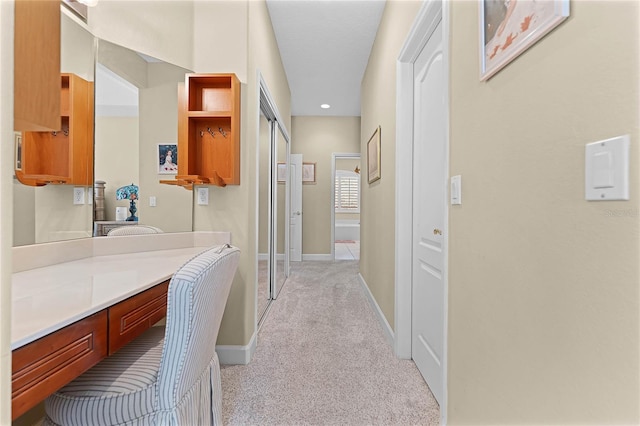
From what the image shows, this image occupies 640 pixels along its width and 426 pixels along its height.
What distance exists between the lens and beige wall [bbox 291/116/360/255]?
571 cm

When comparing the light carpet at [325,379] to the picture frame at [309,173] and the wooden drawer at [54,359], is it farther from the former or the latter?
the picture frame at [309,173]

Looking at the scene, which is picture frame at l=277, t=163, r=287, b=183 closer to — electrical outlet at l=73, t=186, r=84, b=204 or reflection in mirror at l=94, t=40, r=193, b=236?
reflection in mirror at l=94, t=40, r=193, b=236

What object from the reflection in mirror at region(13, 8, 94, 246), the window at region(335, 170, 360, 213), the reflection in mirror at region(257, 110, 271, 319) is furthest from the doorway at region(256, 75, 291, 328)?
the window at region(335, 170, 360, 213)

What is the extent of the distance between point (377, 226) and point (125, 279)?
2.18 m

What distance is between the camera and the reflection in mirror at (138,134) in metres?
1.62

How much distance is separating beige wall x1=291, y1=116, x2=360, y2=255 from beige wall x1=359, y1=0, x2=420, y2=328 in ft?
7.58

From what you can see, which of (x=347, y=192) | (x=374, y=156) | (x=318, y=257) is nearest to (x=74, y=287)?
(x=374, y=156)

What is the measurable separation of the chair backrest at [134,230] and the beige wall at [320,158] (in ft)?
13.0

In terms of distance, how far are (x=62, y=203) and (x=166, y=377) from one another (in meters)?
1.06

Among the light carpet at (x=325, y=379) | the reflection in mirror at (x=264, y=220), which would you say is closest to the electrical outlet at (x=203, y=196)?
the reflection in mirror at (x=264, y=220)

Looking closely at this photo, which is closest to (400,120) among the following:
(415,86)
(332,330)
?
(415,86)

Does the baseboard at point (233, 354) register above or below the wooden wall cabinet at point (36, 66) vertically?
below

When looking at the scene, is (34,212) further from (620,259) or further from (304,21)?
(304,21)

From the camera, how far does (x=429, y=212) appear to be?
1.72m
